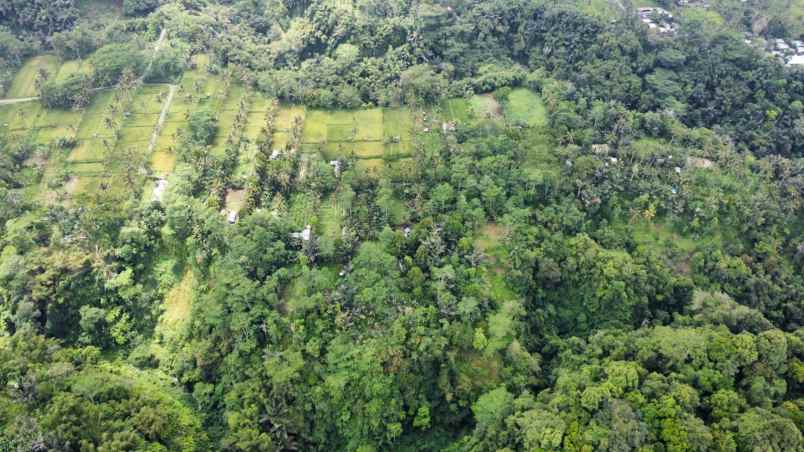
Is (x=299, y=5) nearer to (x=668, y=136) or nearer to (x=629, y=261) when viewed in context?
(x=668, y=136)

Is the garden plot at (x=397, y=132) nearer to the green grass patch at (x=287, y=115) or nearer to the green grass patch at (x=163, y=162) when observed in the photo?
the green grass patch at (x=287, y=115)

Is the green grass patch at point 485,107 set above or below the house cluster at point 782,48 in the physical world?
below

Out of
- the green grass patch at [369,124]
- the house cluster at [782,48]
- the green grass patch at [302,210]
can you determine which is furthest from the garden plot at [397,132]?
the house cluster at [782,48]

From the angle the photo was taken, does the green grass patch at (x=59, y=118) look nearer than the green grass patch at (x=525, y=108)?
Yes

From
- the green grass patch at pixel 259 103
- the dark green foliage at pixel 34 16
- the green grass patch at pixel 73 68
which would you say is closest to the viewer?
the green grass patch at pixel 259 103

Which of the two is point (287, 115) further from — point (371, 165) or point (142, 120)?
point (142, 120)

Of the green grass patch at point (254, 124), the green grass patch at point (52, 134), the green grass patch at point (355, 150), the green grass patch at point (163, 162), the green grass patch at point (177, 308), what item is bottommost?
the green grass patch at point (177, 308)

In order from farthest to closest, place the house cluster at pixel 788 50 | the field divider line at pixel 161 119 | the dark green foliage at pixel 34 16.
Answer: the dark green foliage at pixel 34 16 < the house cluster at pixel 788 50 < the field divider line at pixel 161 119

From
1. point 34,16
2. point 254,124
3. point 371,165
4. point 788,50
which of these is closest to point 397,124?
point 371,165
